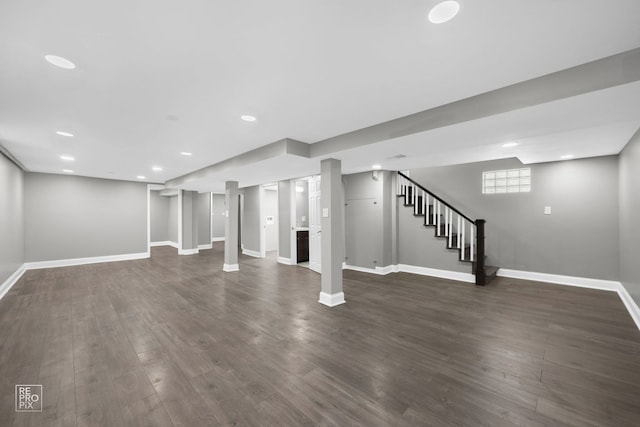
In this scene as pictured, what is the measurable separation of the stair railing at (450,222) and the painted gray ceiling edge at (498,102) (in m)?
3.15

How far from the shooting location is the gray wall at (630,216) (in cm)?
334

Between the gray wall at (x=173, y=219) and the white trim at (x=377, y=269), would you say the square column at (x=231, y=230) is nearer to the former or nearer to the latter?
the white trim at (x=377, y=269)

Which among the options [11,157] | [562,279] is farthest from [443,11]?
[11,157]

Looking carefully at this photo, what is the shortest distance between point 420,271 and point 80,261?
9.32 metres

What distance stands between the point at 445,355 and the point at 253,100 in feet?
10.3

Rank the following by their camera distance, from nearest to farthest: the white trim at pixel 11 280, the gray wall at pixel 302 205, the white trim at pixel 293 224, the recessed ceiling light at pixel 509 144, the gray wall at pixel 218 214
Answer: the recessed ceiling light at pixel 509 144 < the white trim at pixel 11 280 < the white trim at pixel 293 224 < the gray wall at pixel 302 205 < the gray wall at pixel 218 214

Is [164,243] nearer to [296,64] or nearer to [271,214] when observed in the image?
[271,214]

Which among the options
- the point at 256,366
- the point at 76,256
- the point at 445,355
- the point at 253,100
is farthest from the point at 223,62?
the point at 76,256

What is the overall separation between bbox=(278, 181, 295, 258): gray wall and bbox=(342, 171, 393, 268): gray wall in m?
1.72

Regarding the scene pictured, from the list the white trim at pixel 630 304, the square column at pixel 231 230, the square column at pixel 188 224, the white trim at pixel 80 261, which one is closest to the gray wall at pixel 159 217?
the square column at pixel 188 224

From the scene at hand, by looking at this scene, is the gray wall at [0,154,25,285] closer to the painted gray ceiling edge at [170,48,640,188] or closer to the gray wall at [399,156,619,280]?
the painted gray ceiling edge at [170,48,640,188]

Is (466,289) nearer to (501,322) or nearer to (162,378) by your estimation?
(501,322)

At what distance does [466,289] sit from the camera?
4734mm

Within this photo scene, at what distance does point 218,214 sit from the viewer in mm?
12062
